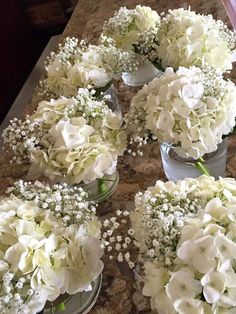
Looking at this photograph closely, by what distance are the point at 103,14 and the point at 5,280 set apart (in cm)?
145

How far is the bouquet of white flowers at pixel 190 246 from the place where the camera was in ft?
2.13

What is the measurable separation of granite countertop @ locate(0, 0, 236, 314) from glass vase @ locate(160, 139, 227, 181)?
2.7 inches

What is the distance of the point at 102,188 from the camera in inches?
45.9

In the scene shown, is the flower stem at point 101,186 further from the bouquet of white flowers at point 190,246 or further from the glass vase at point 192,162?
the bouquet of white flowers at point 190,246

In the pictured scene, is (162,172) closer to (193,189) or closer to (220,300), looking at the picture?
(193,189)

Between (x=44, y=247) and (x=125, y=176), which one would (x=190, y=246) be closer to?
(x=44, y=247)

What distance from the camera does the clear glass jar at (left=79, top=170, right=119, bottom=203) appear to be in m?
1.14

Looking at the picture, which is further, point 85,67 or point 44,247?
point 85,67

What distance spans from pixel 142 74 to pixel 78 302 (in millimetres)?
742

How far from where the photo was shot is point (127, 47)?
141cm

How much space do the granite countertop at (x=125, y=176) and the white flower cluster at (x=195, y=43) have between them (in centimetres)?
18

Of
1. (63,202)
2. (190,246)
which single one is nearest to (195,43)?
(63,202)

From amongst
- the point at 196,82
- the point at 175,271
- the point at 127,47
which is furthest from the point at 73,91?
the point at 175,271

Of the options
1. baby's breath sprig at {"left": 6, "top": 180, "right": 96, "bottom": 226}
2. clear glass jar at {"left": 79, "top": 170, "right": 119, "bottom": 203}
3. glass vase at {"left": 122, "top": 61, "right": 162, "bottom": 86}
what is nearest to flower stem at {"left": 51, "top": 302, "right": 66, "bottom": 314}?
baby's breath sprig at {"left": 6, "top": 180, "right": 96, "bottom": 226}
